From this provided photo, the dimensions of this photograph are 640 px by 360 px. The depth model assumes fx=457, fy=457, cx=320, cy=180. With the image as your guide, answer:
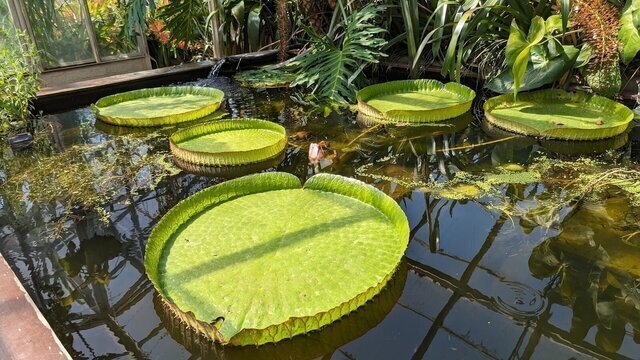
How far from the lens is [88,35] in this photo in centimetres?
450

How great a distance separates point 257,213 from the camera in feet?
5.58

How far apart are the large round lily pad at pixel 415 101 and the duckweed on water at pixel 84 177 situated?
1332 millimetres

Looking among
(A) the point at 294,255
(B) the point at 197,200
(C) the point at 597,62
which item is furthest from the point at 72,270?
(C) the point at 597,62

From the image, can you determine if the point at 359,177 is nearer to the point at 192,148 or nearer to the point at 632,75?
the point at 192,148

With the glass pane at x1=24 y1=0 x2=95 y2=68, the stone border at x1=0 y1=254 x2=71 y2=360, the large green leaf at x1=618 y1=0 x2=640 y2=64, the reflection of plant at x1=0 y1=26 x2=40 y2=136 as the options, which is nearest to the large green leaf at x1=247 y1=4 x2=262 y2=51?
the glass pane at x1=24 y1=0 x2=95 y2=68

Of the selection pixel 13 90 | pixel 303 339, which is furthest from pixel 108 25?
pixel 303 339

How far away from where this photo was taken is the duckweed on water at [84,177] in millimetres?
1996

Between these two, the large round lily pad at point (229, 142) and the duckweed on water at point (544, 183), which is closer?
the duckweed on water at point (544, 183)

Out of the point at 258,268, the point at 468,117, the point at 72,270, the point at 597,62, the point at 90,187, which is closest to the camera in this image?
the point at 258,268

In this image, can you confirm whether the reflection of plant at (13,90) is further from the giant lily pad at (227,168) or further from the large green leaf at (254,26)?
the large green leaf at (254,26)

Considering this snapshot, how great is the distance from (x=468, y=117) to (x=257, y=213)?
1.80 meters

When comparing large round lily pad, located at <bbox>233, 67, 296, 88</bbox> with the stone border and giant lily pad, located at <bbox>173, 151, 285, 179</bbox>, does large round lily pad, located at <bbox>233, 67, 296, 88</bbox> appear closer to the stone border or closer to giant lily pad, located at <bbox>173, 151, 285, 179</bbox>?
giant lily pad, located at <bbox>173, 151, 285, 179</bbox>

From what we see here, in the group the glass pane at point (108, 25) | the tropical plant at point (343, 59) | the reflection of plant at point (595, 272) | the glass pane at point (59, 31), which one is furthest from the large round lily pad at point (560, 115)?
the glass pane at point (59, 31)

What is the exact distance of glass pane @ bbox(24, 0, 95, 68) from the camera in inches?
166
